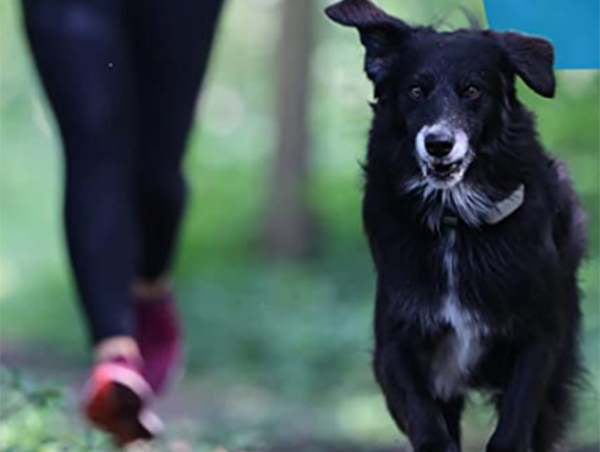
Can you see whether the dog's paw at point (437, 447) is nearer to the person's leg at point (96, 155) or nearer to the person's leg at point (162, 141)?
the person's leg at point (96, 155)

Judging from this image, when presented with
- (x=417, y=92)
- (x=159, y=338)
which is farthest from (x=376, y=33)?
(x=159, y=338)

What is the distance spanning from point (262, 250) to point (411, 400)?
9.98m

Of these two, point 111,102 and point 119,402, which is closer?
point 119,402

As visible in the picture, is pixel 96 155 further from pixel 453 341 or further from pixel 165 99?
pixel 453 341

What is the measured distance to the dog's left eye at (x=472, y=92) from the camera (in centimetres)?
454

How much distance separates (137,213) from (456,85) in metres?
1.89

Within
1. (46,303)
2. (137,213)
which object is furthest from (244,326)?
(137,213)

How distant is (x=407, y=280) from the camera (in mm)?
4789

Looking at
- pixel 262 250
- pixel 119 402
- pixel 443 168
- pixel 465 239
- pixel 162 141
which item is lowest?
pixel 262 250

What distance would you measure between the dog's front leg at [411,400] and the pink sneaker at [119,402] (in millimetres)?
921

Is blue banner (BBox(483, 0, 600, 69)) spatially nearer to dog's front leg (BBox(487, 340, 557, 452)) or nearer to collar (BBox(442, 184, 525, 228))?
collar (BBox(442, 184, 525, 228))

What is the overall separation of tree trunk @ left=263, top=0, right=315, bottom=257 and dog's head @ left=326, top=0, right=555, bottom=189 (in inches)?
393

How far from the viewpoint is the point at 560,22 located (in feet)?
16.1

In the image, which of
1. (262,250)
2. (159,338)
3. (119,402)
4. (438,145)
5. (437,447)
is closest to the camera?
(438,145)
